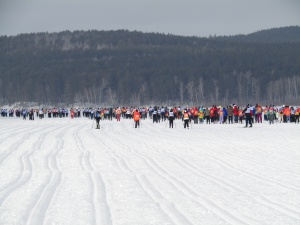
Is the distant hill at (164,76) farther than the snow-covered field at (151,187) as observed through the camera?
Yes

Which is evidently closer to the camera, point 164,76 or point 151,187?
point 151,187

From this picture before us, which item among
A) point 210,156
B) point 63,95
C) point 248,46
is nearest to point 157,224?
point 210,156

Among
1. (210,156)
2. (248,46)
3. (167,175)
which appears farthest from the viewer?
(248,46)

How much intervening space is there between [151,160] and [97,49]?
181939 mm

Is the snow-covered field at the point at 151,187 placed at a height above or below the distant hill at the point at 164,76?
below

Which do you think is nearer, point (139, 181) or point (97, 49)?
point (139, 181)

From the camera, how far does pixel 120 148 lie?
55.5ft

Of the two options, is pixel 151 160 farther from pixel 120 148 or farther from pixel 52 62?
pixel 52 62

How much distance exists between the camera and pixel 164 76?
145375 millimetres

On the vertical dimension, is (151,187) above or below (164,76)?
below

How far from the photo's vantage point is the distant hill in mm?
136625

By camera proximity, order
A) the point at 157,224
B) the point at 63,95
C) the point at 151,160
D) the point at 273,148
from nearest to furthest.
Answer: the point at 157,224, the point at 151,160, the point at 273,148, the point at 63,95

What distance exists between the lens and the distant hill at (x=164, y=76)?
448ft

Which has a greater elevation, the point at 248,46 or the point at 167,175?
the point at 248,46
